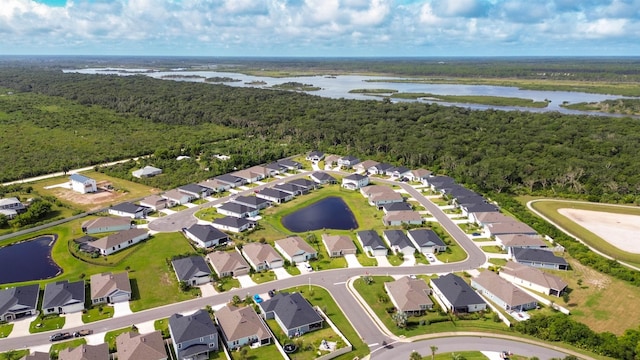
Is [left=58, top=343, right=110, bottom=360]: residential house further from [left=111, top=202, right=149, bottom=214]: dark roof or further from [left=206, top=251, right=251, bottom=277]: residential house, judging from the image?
[left=111, top=202, right=149, bottom=214]: dark roof

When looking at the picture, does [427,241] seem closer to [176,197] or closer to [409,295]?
[409,295]

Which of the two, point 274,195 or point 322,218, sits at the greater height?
point 274,195

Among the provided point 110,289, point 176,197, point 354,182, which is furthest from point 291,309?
point 354,182

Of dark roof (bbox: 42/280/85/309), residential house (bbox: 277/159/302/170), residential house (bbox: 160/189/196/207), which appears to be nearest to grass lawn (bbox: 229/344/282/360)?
dark roof (bbox: 42/280/85/309)

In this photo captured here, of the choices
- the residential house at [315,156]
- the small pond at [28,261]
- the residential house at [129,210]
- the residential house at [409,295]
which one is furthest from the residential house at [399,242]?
the residential house at [315,156]

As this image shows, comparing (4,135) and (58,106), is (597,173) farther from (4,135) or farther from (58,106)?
(58,106)

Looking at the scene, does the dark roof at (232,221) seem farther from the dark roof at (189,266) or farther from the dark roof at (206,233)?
the dark roof at (189,266)
